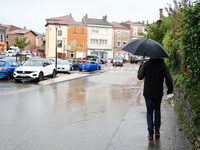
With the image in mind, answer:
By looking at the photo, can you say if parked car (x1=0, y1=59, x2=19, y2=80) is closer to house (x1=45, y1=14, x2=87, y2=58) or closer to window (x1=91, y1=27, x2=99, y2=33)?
house (x1=45, y1=14, x2=87, y2=58)

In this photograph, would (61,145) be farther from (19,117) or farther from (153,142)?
(19,117)

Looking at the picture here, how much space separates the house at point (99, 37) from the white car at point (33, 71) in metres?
46.0

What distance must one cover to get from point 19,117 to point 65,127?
1802mm

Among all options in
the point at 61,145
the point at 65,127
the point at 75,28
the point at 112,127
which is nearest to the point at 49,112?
the point at 65,127

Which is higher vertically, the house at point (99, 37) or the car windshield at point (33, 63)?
the house at point (99, 37)

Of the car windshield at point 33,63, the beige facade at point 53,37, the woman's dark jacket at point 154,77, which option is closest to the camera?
the woman's dark jacket at point 154,77

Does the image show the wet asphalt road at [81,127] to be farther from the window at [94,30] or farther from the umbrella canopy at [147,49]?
the window at [94,30]

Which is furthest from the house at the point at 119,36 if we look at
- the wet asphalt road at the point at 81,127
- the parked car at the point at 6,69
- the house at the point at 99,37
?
the wet asphalt road at the point at 81,127

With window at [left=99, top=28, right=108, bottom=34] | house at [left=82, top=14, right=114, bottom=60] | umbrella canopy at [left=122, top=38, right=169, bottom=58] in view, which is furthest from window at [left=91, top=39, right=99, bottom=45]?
umbrella canopy at [left=122, top=38, right=169, bottom=58]

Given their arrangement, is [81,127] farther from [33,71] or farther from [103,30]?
[103,30]

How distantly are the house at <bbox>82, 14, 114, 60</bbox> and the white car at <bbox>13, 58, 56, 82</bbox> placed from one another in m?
46.0

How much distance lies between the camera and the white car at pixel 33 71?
18.4 meters

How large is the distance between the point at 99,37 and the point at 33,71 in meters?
49.8

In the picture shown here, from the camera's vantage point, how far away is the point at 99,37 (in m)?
67.4
